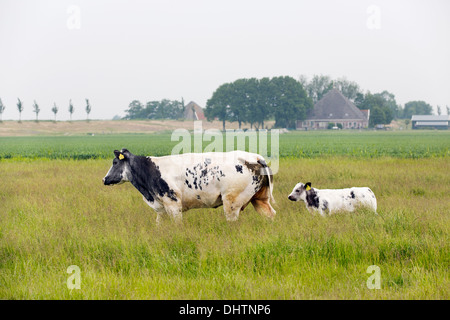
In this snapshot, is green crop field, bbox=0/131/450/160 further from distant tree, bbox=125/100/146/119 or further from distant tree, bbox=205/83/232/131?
distant tree, bbox=125/100/146/119

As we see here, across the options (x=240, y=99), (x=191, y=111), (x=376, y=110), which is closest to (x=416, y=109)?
(x=376, y=110)

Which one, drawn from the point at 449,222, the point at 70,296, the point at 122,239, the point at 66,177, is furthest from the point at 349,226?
the point at 66,177

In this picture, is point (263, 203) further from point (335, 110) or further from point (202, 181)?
point (335, 110)

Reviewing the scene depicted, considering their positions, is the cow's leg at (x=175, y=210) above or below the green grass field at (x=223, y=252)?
above

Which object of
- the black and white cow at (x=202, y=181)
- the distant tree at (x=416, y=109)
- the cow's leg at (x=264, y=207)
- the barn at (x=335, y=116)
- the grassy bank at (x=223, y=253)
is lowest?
the grassy bank at (x=223, y=253)

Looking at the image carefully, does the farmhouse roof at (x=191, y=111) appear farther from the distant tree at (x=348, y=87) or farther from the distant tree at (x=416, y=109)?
the distant tree at (x=416, y=109)

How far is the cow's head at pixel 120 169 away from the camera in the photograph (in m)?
8.83

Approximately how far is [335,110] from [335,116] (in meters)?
1.74

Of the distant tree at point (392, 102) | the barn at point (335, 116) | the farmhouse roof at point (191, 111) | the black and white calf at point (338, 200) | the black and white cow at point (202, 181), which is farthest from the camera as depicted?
the distant tree at point (392, 102)

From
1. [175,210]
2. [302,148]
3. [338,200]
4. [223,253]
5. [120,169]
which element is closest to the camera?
[223,253]

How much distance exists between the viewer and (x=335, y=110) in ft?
376

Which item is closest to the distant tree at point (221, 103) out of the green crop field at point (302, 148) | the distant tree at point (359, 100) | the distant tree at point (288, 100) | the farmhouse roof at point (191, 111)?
the distant tree at point (288, 100)
